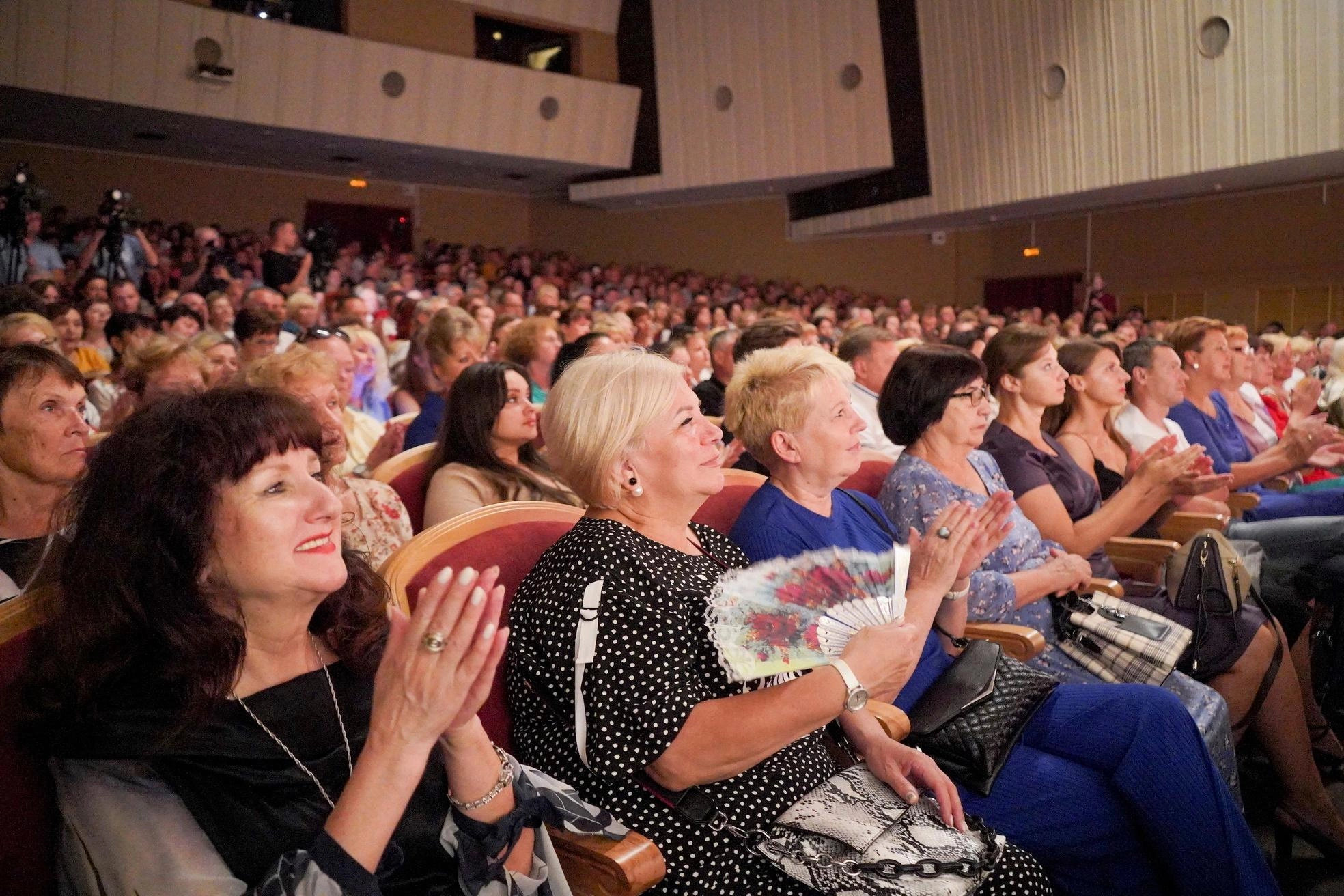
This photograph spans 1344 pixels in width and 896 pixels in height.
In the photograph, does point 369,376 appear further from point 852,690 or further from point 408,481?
point 852,690

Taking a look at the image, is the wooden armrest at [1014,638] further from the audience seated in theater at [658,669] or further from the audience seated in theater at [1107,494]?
the audience seated in theater at [1107,494]

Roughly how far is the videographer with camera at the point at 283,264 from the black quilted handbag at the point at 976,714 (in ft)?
24.7

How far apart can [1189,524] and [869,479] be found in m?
1.29

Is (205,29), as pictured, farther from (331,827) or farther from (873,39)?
(331,827)

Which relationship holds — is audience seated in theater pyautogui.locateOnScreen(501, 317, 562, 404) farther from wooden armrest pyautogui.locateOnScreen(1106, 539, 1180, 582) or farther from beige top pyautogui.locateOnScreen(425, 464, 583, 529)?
wooden armrest pyautogui.locateOnScreen(1106, 539, 1180, 582)

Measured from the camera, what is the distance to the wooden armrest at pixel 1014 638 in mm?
2135

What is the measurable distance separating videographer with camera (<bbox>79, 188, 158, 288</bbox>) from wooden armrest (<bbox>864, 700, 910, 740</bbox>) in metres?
7.66

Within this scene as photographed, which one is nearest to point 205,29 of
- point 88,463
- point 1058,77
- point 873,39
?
point 873,39

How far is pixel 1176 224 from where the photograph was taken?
47.0 ft

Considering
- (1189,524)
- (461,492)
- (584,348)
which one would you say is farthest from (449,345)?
(1189,524)

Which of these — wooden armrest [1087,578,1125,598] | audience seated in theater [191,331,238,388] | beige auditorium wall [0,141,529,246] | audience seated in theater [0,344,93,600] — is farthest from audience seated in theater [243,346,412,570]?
beige auditorium wall [0,141,529,246]

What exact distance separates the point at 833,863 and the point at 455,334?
10.2ft

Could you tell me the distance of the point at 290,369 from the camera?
260 cm

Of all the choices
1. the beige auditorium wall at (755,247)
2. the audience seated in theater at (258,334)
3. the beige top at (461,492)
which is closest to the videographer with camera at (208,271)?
the audience seated in theater at (258,334)
